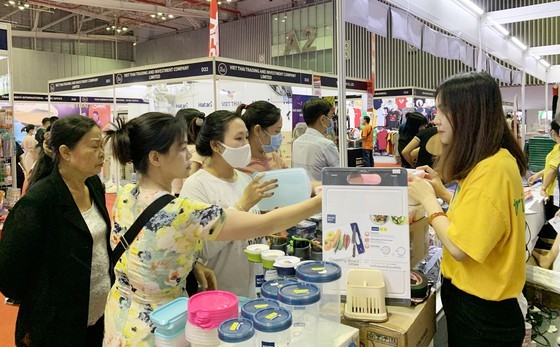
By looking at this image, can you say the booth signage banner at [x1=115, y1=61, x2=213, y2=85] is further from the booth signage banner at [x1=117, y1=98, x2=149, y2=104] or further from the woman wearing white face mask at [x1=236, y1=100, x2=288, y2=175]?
the booth signage banner at [x1=117, y1=98, x2=149, y2=104]

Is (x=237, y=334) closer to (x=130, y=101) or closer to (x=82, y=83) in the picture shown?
(x=82, y=83)

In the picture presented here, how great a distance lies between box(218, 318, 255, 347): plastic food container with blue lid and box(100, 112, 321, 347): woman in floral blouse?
1.33 feet

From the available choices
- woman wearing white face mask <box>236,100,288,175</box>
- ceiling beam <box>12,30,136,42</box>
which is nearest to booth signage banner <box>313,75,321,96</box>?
woman wearing white face mask <box>236,100,288,175</box>

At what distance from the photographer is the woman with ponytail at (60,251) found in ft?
6.15

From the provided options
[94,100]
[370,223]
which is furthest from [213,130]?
[94,100]

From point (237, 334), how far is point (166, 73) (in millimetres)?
6272

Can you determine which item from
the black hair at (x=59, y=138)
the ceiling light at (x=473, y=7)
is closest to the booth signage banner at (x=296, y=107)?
the ceiling light at (x=473, y=7)

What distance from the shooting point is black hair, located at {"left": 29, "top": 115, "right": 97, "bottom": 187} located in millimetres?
2139

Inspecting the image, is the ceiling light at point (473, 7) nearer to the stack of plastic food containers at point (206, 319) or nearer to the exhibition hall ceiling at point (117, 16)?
the stack of plastic food containers at point (206, 319)

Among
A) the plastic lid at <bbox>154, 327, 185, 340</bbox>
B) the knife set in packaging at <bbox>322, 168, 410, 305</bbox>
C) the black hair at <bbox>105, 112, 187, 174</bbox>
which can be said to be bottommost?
the plastic lid at <bbox>154, 327, 185, 340</bbox>

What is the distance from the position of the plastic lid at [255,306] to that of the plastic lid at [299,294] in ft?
0.10

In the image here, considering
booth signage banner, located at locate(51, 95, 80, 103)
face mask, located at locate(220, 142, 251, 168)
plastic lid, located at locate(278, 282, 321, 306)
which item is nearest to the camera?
plastic lid, located at locate(278, 282, 321, 306)

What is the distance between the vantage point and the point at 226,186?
211cm

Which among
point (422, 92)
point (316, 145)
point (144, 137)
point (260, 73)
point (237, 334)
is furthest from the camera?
point (422, 92)
